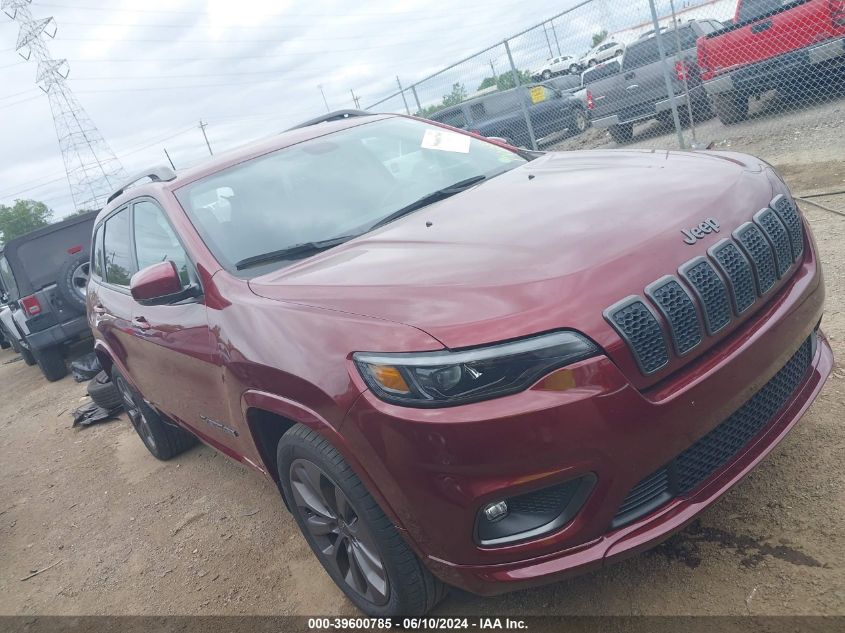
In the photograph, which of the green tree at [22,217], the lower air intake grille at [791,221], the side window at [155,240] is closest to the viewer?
the lower air intake grille at [791,221]

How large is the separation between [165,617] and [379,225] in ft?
6.43

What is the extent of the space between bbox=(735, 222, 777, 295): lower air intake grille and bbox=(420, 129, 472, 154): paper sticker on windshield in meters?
1.65

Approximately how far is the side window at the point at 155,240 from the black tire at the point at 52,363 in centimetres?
670

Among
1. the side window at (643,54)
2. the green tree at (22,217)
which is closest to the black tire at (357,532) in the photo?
the side window at (643,54)

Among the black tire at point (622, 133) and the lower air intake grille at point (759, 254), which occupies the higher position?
the lower air intake grille at point (759, 254)

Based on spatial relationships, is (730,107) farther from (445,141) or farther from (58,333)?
(58,333)

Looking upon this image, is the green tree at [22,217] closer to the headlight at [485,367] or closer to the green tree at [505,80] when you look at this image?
the green tree at [505,80]

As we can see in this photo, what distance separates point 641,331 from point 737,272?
451mm

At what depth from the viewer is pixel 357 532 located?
228 centimetres

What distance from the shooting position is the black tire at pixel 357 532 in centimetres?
211

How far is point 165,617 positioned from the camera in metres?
3.01

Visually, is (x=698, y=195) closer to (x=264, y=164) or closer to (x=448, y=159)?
(x=448, y=159)

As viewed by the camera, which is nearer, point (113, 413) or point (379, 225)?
point (379, 225)

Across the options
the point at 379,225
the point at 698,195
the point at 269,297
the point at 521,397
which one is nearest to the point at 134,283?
the point at 269,297
